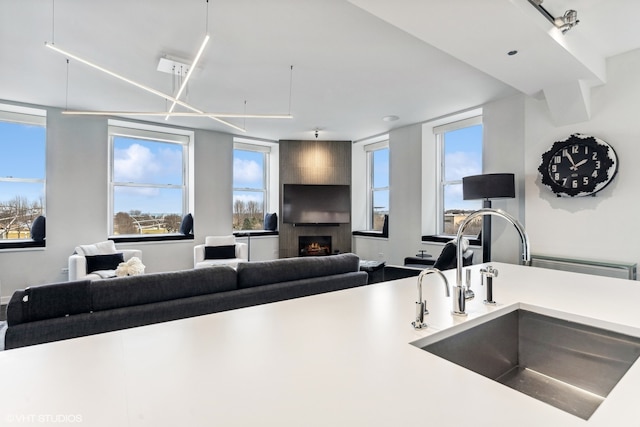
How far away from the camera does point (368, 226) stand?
686cm

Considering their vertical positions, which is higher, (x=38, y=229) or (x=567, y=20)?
(x=567, y=20)

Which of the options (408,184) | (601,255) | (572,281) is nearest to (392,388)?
(572,281)

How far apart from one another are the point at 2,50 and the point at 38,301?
9.20 feet

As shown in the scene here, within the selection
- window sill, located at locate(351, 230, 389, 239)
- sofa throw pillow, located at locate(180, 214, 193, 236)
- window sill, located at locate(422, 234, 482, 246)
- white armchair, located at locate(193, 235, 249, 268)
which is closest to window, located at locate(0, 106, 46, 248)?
sofa throw pillow, located at locate(180, 214, 193, 236)

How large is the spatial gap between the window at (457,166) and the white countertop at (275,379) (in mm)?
3945

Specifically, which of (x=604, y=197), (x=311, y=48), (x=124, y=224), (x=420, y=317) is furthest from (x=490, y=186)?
(x=124, y=224)

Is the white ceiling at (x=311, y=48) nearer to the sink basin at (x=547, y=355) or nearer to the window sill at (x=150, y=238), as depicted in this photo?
the sink basin at (x=547, y=355)

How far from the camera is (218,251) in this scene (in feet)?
17.0

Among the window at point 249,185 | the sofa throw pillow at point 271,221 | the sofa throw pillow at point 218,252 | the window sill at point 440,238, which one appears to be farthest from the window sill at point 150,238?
the window sill at point 440,238

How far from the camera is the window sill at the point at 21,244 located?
13.8 feet

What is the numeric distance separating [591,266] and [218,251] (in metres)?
4.91

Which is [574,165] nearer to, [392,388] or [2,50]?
[392,388]

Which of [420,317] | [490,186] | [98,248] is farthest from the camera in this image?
[98,248]

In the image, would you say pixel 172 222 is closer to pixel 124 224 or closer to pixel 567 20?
pixel 124 224
